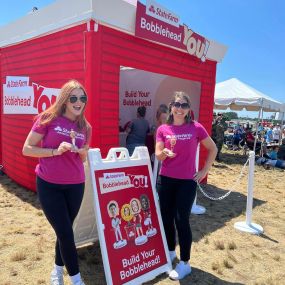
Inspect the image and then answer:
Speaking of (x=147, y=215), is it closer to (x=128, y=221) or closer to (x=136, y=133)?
(x=128, y=221)

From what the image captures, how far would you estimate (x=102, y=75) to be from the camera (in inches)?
171

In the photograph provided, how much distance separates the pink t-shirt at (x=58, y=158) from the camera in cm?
252

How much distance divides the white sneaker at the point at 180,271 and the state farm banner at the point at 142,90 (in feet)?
14.6

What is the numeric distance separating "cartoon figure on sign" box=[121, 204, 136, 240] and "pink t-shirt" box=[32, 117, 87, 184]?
2.22ft

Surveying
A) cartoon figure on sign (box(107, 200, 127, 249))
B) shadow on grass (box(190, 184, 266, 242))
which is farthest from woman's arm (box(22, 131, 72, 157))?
shadow on grass (box(190, 184, 266, 242))

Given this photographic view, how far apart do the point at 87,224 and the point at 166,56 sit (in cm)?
331

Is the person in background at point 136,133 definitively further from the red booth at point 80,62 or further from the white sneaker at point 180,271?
the white sneaker at point 180,271

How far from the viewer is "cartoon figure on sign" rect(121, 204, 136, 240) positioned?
3.03 metres

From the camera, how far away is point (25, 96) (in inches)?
223

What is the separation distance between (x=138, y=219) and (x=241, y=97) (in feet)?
35.7

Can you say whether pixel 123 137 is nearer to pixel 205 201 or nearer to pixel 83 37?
pixel 205 201

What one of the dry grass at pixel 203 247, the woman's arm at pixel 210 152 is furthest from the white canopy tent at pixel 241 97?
the woman's arm at pixel 210 152

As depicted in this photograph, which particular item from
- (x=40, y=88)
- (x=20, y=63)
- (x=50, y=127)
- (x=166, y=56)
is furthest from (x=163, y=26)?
(x=50, y=127)

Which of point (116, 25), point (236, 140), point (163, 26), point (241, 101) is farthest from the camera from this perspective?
point (236, 140)
